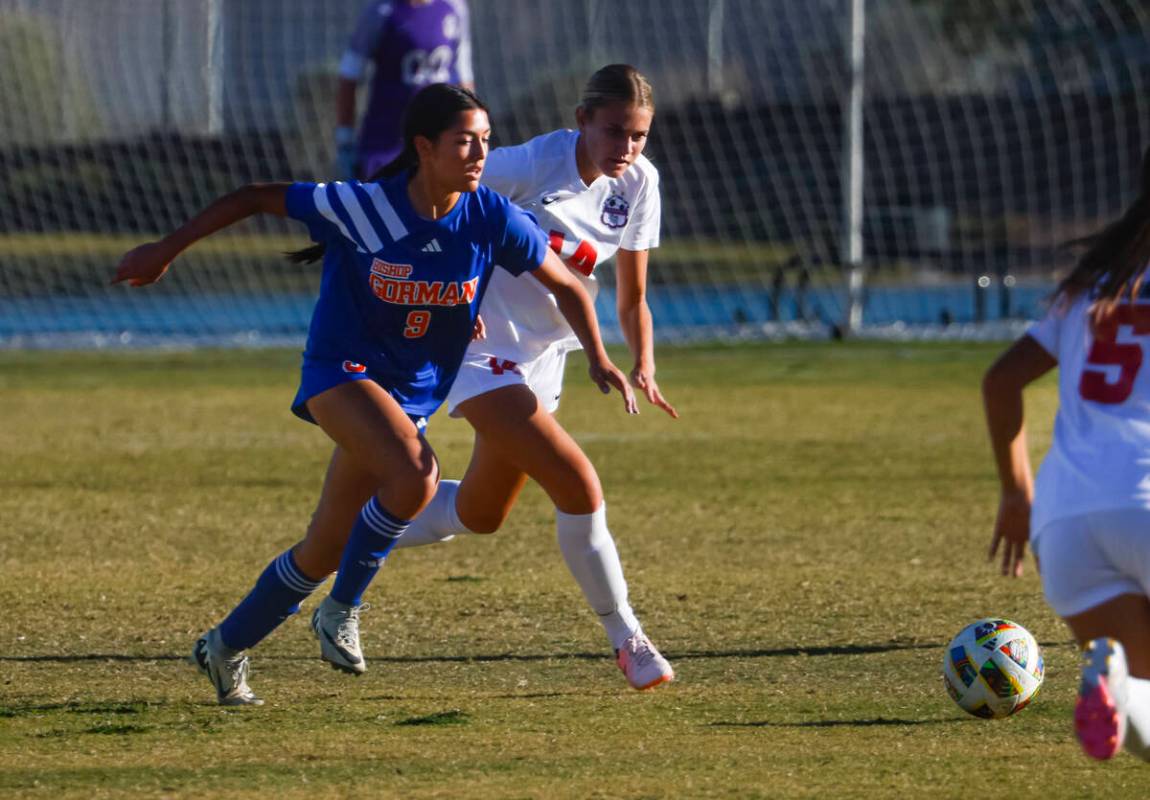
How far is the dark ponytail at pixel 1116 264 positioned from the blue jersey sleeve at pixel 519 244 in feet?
5.82

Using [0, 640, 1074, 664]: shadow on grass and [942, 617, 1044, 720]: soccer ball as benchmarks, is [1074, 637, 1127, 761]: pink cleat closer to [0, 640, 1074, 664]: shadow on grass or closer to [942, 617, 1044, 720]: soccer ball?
[942, 617, 1044, 720]: soccer ball

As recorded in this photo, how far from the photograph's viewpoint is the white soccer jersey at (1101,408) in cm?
330

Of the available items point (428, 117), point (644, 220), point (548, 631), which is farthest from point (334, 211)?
point (548, 631)

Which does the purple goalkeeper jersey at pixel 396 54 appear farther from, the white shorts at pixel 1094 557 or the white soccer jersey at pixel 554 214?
the white shorts at pixel 1094 557

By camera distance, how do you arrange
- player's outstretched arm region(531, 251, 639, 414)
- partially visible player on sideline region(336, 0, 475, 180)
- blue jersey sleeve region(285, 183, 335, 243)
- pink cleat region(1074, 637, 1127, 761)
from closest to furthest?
pink cleat region(1074, 637, 1127, 761) < blue jersey sleeve region(285, 183, 335, 243) < player's outstretched arm region(531, 251, 639, 414) < partially visible player on sideline region(336, 0, 475, 180)

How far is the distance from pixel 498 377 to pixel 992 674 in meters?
1.62

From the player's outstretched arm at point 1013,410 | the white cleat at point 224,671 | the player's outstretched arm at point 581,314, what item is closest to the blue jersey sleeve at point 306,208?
the player's outstretched arm at point 581,314

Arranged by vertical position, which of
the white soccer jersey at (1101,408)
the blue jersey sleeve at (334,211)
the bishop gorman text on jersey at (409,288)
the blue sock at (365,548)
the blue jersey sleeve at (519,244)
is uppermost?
the white soccer jersey at (1101,408)

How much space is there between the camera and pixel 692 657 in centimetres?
539

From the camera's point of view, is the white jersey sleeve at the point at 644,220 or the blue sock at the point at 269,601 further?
the white jersey sleeve at the point at 644,220

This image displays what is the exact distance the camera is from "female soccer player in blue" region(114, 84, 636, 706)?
182 inches

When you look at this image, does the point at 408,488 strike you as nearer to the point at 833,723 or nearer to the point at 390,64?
the point at 833,723

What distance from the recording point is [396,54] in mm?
10758

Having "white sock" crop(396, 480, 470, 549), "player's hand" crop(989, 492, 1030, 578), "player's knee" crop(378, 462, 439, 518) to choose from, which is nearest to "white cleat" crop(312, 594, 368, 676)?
"player's knee" crop(378, 462, 439, 518)
